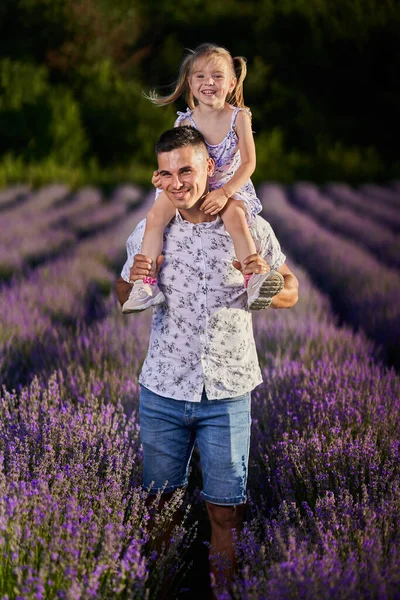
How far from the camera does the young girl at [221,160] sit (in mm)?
2111

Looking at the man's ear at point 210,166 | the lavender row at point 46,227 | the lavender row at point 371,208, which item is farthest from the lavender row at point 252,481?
the lavender row at point 371,208

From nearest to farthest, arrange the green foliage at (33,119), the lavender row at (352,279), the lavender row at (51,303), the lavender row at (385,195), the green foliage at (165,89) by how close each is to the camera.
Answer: the lavender row at (51,303) < the lavender row at (352,279) < the lavender row at (385,195) < the green foliage at (33,119) < the green foliage at (165,89)

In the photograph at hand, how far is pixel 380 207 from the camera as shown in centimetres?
1155

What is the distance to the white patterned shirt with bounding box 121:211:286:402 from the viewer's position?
215cm

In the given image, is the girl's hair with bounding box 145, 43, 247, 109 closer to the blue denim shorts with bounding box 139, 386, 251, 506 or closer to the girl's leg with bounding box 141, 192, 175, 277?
the girl's leg with bounding box 141, 192, 175, 277

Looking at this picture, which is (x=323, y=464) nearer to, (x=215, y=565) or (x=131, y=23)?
(x=215, y=565)

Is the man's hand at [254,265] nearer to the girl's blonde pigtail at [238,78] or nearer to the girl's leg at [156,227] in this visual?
the girl's leg at [156,227]

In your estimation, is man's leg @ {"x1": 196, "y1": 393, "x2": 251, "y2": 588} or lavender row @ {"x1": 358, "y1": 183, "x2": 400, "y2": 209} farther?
lavender row @ {"x1": 358, "y1": 183, "x2": 400, "y2": 209}

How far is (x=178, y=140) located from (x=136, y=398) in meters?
1.43

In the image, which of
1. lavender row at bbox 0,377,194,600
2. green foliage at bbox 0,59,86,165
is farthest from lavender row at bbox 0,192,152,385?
green foliage at bbox 0,59,86,165

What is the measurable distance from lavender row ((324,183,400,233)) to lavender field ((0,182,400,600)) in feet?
12.4

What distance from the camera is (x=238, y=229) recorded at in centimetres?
214

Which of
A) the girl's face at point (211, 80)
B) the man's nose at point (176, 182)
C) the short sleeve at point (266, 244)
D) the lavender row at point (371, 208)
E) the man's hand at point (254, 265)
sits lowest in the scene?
the man's hand at point (254, 265)

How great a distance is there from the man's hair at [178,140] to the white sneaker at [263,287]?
41 centimetres
